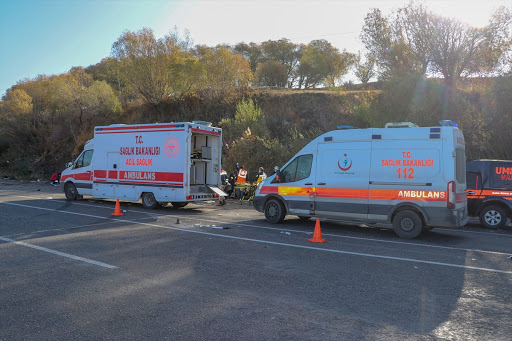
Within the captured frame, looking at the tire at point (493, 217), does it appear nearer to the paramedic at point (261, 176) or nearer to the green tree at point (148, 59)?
the paramedic at point (261, 176)

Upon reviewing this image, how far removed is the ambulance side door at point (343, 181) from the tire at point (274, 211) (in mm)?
1125

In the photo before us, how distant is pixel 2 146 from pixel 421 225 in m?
51.7

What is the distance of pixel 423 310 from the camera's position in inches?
184

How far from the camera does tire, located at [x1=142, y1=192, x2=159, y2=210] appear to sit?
14.6 meters

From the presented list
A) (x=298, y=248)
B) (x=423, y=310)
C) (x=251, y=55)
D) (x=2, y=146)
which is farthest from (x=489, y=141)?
(x=251, y=55)

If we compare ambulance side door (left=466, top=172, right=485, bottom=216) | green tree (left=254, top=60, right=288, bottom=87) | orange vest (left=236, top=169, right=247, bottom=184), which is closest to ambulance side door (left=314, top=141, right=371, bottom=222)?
ambulance side door (left=466, top=172, right=485, bottom=216)

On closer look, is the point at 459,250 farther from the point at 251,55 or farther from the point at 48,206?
the point at 251,55

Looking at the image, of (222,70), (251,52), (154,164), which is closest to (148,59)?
(222,70)

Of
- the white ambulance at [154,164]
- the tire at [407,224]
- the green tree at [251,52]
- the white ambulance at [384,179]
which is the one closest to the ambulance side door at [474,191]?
Answer: the white ambulance at [384,179]

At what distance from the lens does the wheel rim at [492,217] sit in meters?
11.7

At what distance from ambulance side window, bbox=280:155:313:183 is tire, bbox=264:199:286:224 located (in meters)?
0.69

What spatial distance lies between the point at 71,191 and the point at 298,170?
11.0m

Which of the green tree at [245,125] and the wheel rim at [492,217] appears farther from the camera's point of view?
the green tree at [245,125]

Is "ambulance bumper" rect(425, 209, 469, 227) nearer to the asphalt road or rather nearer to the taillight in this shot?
the taillight
